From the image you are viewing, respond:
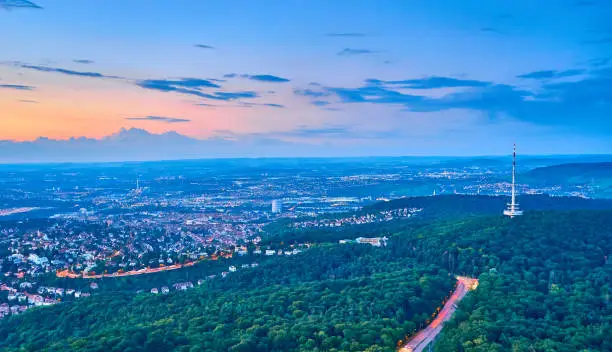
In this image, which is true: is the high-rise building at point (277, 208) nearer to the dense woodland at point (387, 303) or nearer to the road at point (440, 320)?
the dense woodland at point (387, 303)

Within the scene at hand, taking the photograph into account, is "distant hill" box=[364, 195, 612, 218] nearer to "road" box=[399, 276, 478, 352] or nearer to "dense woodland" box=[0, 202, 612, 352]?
"dense woodland" box=[0, 202, 612, 352]

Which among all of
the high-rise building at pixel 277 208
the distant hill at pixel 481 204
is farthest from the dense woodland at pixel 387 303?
the high-rise building at pixel 277 208

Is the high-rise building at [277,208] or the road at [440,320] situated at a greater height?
the road at [440,320]

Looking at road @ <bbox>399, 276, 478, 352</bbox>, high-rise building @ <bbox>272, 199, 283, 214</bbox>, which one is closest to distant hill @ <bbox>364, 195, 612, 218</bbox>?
high-rise building @ <bbox>272, 199, 283, 214</bbox>

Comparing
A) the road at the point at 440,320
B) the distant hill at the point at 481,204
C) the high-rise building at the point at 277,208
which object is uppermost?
the distant hill at the point at 481,204

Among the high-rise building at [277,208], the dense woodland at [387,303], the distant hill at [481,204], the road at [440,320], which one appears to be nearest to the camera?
the dense woodland at [387,303]

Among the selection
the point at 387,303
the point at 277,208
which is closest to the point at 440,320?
the point at 387,303
